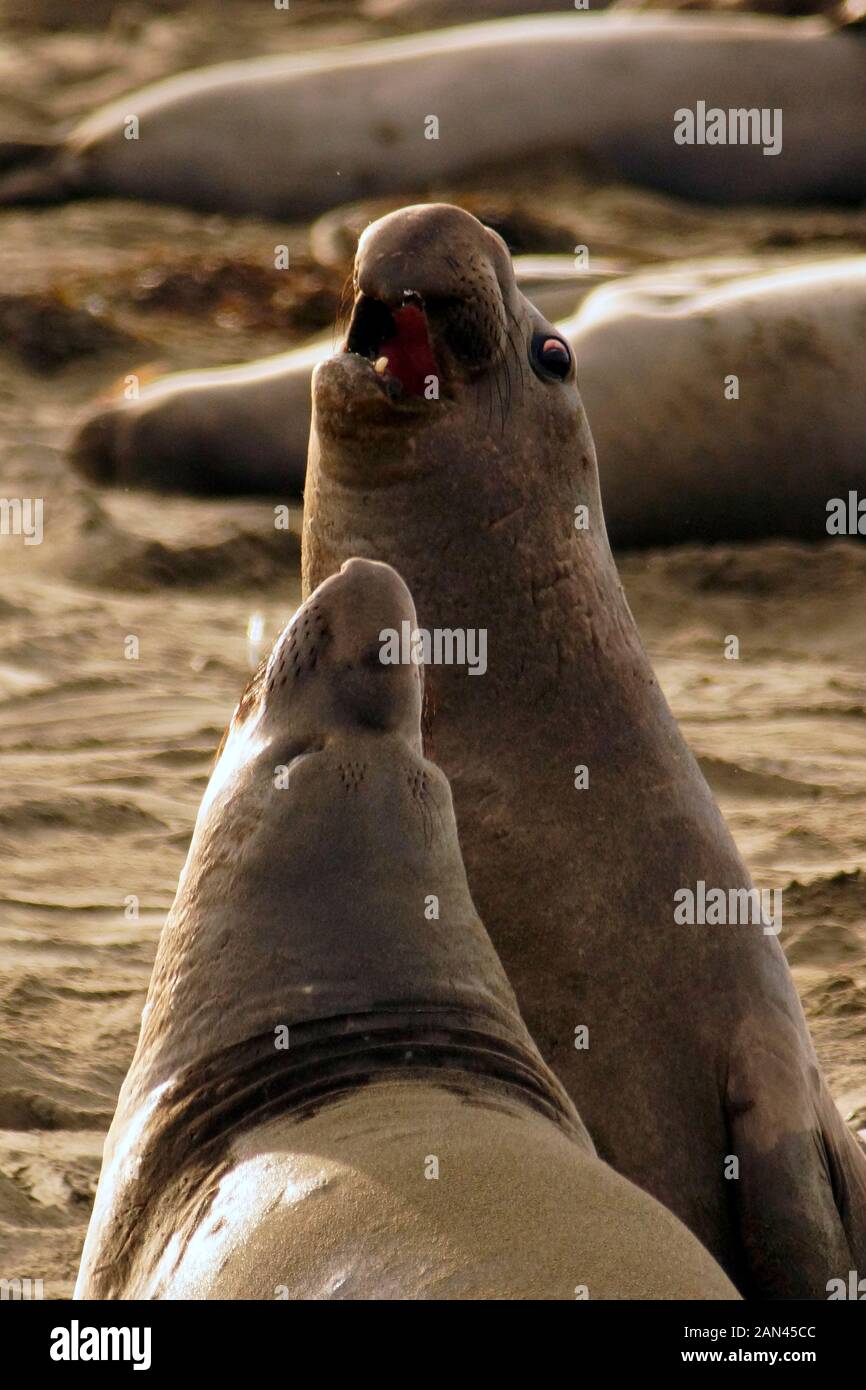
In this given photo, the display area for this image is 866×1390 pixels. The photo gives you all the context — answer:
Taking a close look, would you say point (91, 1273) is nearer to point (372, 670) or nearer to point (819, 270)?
point (372, 670)

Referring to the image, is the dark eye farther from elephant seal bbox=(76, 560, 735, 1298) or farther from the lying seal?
the lying seal

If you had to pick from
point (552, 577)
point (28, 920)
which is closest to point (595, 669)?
point (552, 577)

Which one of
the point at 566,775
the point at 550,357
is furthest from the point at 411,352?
the point at 566,775

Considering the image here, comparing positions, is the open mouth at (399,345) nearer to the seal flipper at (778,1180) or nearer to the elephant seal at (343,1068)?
the elephant seal at (343,1068)

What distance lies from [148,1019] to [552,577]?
1.01 metres

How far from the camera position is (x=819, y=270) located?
7.30 metres

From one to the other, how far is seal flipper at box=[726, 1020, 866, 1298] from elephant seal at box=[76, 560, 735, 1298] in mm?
631

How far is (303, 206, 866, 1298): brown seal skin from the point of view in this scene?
2953mm

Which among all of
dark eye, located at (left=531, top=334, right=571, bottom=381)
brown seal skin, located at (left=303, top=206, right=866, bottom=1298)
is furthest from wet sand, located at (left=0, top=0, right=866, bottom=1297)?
dark eye, located at (left=531, top=334, right=571, bottom=381)

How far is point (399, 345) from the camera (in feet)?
10.4

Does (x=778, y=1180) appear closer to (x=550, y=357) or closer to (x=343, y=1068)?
(x=343, y=1068)

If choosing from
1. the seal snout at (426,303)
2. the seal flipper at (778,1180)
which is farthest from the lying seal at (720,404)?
the seal flipper at (778,1180)

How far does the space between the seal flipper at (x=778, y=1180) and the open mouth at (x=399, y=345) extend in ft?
3.31

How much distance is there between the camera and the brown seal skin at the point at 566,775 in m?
2.95
